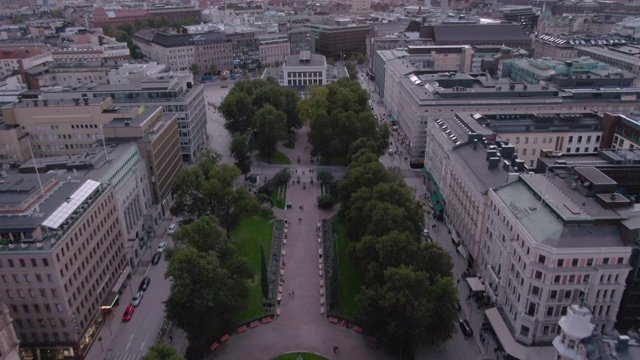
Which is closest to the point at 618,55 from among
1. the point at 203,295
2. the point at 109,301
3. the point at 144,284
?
the point at 203,295

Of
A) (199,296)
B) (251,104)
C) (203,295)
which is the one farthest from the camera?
(251,104)

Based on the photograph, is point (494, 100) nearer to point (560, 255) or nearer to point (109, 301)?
point (560, 255)

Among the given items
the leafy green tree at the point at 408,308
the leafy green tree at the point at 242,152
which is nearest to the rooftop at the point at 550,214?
the leafy green tree at the point at 408,308

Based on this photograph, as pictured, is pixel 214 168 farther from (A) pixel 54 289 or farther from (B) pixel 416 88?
(B) pixel 416 88

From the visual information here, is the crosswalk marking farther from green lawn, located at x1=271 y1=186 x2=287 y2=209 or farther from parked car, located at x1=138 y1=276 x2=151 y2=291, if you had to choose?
green lawn, located at x1=271 y1=186 x2=287 y2=209

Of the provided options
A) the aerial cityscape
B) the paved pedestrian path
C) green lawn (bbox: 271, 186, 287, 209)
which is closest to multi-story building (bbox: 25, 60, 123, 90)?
the aerial cityscape

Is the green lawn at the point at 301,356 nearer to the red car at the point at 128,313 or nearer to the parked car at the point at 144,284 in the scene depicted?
the red car at the point at 128,313

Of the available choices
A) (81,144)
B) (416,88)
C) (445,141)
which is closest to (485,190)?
(445,141)
